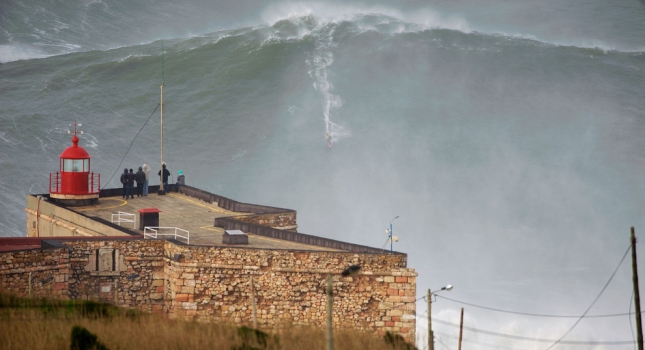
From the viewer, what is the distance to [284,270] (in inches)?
1382

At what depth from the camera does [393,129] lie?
9475 cm

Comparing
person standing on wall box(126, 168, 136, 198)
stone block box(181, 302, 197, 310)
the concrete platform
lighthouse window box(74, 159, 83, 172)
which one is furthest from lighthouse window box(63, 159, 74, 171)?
stone block box(181, 302, 197, 310)

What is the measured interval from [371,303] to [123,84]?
7083 centimetres

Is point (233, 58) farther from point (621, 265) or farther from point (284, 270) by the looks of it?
point (284, 270)

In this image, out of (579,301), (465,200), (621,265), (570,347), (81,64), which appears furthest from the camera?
(81,64)

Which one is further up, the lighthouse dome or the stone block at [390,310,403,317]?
the lighthouse dome

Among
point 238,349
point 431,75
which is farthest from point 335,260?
point 431,75

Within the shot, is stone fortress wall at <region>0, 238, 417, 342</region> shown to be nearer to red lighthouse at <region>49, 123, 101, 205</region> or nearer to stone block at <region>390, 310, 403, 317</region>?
stone block at <region>390, 310, 403, 317</region>

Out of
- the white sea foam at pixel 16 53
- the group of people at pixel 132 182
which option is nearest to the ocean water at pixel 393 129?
the white sea foam at pixel 16 53

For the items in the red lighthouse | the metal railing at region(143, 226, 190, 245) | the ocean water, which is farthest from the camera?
the ocean water

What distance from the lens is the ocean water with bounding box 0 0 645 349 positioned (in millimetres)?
76938

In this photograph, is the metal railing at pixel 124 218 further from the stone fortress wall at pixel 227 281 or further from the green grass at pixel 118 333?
the green grass at pixel 118 333

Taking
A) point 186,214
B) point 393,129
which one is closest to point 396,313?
point 186,214

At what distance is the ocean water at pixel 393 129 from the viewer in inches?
3029
